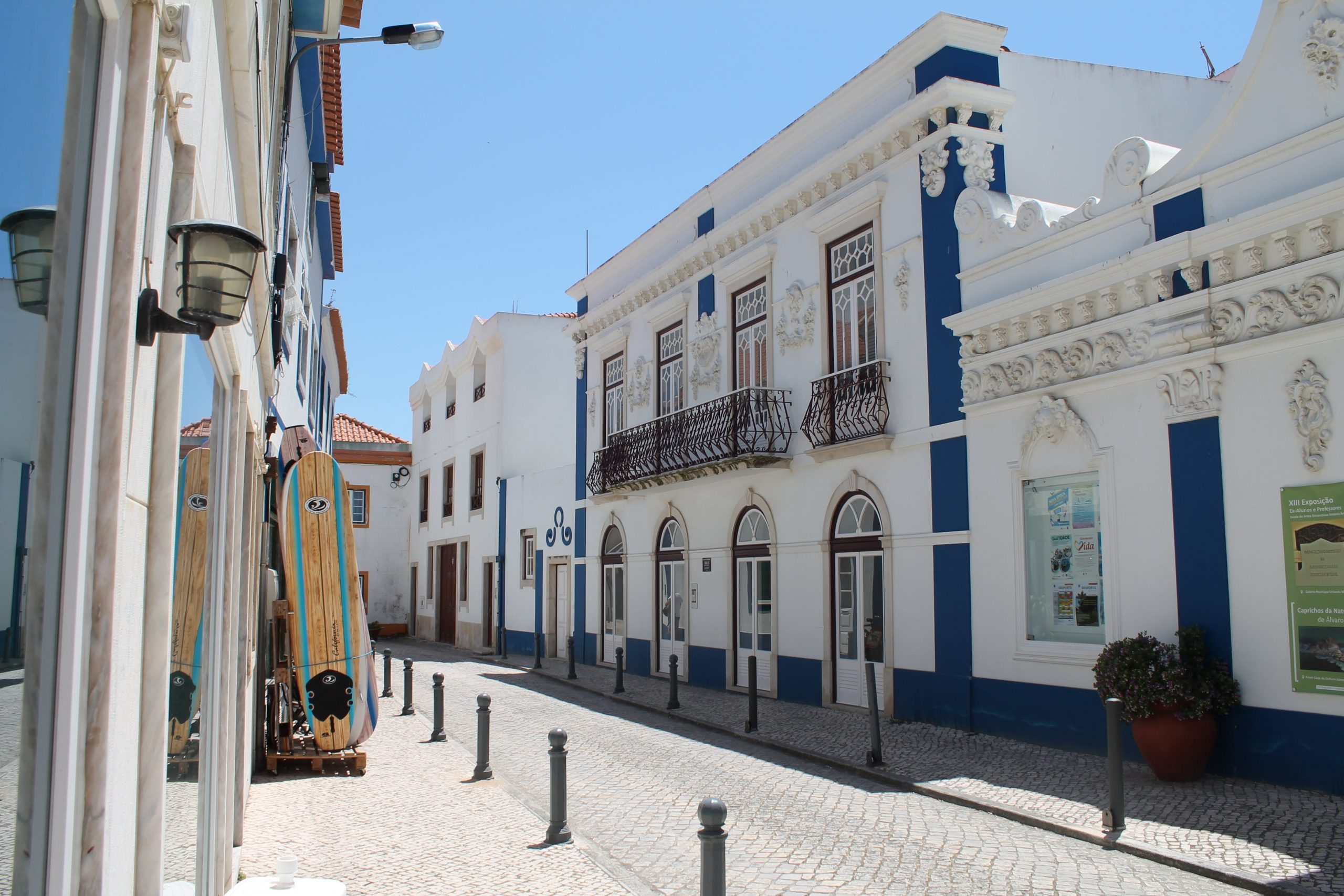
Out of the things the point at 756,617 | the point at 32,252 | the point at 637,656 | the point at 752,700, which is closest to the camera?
the point at 32,252

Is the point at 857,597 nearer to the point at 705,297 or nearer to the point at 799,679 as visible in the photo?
the point at 799,679

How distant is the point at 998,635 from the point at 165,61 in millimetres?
10753

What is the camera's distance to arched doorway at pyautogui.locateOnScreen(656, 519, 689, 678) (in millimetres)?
18750

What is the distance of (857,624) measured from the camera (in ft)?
46.0

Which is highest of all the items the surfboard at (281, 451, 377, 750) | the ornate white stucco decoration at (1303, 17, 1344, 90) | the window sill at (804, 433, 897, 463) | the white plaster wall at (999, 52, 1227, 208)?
the white plaster wall at (999, 52, 1227, 208)

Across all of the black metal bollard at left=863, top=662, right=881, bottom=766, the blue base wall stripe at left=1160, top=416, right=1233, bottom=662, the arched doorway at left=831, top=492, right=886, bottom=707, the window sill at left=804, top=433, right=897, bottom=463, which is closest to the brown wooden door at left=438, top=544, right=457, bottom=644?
the arched doorway at left=831, top=492, right=886, bottom=707

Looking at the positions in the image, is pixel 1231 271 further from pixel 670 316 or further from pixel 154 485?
pixel 670 316

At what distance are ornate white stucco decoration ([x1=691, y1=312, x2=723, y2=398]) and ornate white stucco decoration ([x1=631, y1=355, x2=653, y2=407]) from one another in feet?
6.55

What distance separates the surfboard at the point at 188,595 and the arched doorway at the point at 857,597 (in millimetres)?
10418

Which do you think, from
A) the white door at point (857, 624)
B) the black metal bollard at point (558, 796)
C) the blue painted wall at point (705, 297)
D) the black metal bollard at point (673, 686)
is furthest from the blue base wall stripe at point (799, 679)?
the black metal bollard at point (558, 796)

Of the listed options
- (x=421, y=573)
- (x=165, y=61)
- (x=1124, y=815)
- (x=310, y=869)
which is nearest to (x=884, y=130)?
(x=1124, y=815)

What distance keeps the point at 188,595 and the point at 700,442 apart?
13563 millimetres

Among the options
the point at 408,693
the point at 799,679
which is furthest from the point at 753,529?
the point at 408,693

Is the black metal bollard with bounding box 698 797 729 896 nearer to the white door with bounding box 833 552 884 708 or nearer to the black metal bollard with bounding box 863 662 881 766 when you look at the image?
the black metal bollard with bounding box 863 662 881 766
